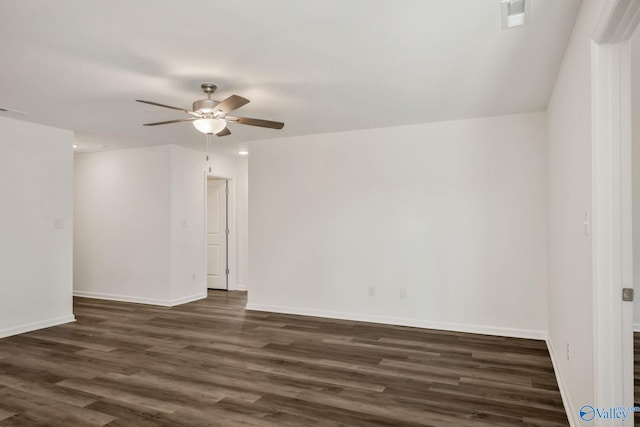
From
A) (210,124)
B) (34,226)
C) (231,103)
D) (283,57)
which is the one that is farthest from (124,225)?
(283,57)

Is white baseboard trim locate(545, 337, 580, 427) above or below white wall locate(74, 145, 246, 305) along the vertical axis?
below

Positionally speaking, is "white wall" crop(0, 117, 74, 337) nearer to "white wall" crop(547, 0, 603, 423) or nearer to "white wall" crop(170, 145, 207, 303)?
"white wall" crop(170, 145, 207, 303)

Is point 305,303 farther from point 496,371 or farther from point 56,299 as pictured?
point 56,299

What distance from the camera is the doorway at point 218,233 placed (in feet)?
25.4

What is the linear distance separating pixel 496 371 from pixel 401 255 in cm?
184

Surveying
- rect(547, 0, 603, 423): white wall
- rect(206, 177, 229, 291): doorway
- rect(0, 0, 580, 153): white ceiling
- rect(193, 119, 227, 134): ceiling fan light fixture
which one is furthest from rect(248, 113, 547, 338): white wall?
rect(193, 119, 227, 134): ceiling fan light fixture

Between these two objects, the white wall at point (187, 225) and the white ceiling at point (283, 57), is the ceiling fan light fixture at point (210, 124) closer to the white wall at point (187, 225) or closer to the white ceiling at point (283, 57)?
the white ceiling at point (283, 57)

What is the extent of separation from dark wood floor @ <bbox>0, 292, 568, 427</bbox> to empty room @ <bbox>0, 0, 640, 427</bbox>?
28 mm

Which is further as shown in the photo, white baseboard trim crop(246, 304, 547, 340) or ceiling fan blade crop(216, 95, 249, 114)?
white baseboard trim crop(246, 304, 547, 340)

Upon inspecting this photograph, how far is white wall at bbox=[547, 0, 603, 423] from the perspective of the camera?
2.05 m

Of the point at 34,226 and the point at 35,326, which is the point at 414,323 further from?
the point at 34,226

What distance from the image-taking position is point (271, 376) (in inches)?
136

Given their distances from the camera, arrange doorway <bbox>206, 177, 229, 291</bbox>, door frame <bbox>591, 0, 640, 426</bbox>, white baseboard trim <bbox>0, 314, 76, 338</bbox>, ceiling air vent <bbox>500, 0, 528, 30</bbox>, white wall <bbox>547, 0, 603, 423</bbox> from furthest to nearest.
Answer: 1. doorway <bbox>206, 177, 229, 291</bbox>
2. white baseboard trim <bbox>0, 314, 76, 338</bbox>
3. ceiling air vent <bbox>500, 0, 528, 30</bbox>
4. white wall <bbox>547, 0, 603, 423</bbox>
5. door frame <bbox>591, 0, 640, 426</bbox>

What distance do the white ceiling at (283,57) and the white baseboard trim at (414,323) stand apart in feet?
7.71
